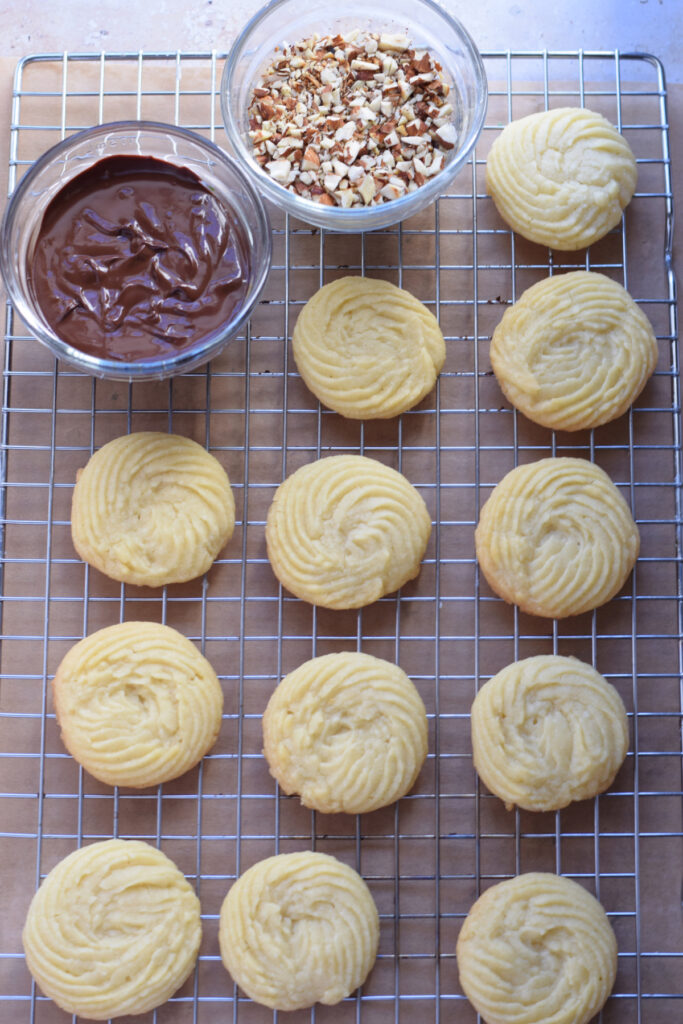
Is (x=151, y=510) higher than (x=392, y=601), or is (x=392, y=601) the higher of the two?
(x=151, y=510)

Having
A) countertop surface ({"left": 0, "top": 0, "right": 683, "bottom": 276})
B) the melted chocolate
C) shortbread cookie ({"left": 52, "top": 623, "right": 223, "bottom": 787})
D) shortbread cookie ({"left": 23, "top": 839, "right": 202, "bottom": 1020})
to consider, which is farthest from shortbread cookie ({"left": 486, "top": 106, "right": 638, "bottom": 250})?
shortbread cookie ({"left": 23, "top": 839, "right": 202, "bottom": 1020})

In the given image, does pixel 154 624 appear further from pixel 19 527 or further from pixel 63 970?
pixel 63 970

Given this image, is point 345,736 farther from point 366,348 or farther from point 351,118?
point 351,118

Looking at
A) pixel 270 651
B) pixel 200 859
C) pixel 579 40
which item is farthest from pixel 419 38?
pixel 200 859

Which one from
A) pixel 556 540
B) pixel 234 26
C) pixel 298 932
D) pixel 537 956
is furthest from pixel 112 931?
pixel 234 26

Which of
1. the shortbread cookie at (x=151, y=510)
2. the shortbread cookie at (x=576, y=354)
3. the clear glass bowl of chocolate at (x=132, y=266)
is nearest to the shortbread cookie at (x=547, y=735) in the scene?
the shortbread cookie at (x=576, y=354)

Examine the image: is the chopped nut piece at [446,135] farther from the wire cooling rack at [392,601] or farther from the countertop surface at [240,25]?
the countertop surface at [240,25]
